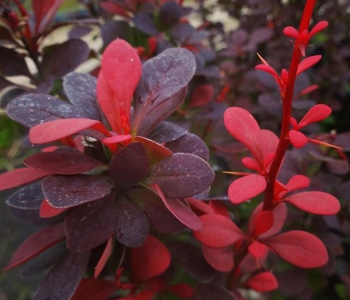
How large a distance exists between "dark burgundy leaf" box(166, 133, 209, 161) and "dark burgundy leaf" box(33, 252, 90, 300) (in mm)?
153

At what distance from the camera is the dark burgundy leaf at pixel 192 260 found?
474mm

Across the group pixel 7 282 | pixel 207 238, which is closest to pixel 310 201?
pixel 207 238

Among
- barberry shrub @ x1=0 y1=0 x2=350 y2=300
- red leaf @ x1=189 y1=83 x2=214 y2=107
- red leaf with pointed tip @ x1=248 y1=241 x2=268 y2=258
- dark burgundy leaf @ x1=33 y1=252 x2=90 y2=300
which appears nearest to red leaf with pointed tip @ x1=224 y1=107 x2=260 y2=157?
barberry shrub @ x1=0 y1=0 x2=350 y2=300

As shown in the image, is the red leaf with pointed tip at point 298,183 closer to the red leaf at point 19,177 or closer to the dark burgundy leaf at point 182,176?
the dark burgundy leaf at point 182,176

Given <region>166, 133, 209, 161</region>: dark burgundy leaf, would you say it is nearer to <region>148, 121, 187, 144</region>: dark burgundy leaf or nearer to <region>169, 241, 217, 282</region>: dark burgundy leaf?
<region>148, 121, 187, 144</region>: dark burgundy leaf

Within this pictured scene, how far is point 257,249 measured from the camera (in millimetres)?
421

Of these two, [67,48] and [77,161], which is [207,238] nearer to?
[77,161]

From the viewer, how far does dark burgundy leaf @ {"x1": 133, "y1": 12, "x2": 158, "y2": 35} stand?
27.3 inches

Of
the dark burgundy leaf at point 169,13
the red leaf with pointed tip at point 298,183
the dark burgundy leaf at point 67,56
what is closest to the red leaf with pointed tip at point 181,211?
the red leaf with pointed tip at point 298,183

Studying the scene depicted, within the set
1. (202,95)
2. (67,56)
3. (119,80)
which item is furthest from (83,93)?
(202,95)

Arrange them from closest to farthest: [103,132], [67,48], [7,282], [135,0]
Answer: [103,132]
[67,48]
[135,0]
[7,282]

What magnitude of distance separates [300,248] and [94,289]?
0.76 feet

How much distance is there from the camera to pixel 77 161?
0.41 metres

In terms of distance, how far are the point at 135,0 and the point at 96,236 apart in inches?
20.0
